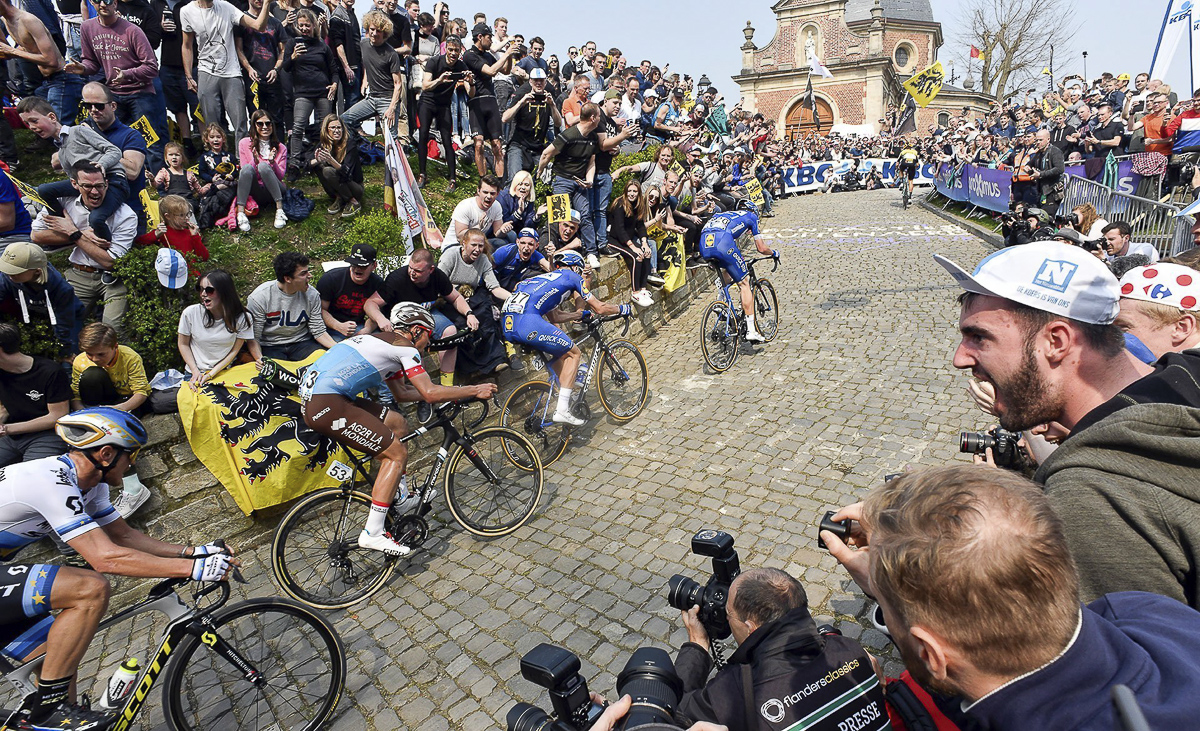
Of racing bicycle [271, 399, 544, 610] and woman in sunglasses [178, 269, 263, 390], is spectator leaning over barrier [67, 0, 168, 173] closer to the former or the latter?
woman in sunglasses [178, 269, 263, 390]

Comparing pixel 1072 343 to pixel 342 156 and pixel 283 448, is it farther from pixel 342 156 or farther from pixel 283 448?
pixel 342 156

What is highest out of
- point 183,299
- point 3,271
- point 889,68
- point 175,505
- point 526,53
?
point 889,68

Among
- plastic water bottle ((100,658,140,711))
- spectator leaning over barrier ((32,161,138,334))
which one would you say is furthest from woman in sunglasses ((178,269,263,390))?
plastic water bottle ((100,658,140,711))

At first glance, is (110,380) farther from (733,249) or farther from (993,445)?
(733,249)

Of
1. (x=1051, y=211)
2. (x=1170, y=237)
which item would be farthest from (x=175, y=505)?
(x=1051, y=211)

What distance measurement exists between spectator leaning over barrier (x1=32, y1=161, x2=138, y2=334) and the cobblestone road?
9.01ft

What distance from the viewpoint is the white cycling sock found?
14.4 feet

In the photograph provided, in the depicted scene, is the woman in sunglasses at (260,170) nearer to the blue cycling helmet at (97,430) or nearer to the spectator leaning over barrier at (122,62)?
the spectator leaning over barrier at (122,62)

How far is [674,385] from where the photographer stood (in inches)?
305

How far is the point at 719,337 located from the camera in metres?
7.96

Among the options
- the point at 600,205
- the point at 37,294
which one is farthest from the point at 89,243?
the point at 600,205

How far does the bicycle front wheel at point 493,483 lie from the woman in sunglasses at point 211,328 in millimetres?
2212

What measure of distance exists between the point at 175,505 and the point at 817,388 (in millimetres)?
6483

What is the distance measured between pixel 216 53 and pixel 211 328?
498cm
